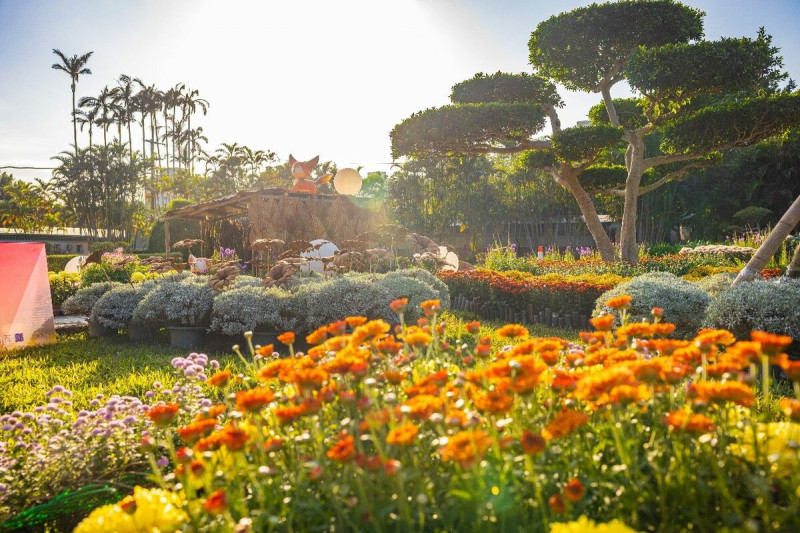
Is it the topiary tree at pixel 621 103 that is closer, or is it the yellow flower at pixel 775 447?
the yellow flower at pixel 775 447

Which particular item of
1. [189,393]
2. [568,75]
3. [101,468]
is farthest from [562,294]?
[568,75]

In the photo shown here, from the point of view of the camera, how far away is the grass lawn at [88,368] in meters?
4.34

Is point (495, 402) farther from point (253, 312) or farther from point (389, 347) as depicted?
point (253, 312)

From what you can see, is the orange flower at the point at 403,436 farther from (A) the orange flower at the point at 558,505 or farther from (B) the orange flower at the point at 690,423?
(B) the orange flower at the point at 690,423

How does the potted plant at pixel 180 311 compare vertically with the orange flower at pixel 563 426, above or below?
below

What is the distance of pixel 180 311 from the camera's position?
6449mm

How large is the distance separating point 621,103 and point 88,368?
1321 centimetres

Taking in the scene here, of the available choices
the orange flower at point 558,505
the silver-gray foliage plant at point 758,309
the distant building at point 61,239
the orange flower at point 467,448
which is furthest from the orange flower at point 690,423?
the distant building at point 61,239

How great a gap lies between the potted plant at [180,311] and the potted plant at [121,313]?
2.32 feet

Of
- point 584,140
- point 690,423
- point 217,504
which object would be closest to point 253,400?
point 217,504

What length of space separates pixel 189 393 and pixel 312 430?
1.76 m

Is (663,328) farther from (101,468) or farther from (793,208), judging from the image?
(793,208)

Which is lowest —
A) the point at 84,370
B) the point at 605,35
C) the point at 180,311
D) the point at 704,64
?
the point at 84,370

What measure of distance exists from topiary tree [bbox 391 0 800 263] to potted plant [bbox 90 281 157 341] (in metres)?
7.09
